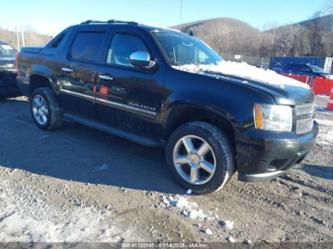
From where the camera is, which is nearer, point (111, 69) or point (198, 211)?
point (198, 211)

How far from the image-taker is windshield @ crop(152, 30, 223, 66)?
13.8 ft

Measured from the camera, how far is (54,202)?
3.52 metres

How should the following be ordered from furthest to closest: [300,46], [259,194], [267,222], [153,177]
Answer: [300,46] < [153,177] < [259,194] < [267,222]

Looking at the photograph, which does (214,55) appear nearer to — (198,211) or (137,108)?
(137,108)

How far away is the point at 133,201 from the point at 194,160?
0.83 m

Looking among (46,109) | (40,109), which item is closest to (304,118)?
(46,109)

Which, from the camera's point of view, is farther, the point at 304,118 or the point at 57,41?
the point at 57,41

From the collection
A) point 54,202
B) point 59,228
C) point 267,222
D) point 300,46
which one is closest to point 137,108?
point 54,202

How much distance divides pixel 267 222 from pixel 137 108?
2.07 meters

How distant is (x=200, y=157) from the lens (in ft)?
12.3

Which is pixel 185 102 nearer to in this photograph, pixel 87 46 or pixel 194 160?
pixel 194 160

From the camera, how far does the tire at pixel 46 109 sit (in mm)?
5559

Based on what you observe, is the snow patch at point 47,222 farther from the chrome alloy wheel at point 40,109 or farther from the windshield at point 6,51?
the windshield at point 6,51

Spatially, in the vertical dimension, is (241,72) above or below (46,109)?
above
